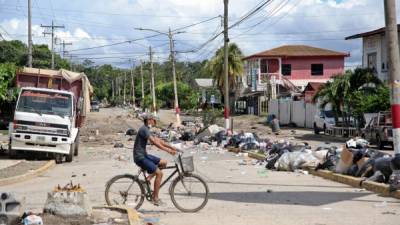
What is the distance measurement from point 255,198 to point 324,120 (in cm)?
3251

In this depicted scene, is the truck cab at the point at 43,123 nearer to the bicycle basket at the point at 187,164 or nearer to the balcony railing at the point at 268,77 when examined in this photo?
the bicycle basket at the point at 187,164

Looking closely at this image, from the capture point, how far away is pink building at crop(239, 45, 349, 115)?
7325 centimetres

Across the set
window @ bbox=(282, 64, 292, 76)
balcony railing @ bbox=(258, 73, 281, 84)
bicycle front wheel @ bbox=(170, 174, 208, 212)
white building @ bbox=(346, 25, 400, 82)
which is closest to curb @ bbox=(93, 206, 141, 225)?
bicycle front wheel @ bbox=(170, 174, 208, 212)

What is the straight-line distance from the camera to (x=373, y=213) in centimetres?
1136

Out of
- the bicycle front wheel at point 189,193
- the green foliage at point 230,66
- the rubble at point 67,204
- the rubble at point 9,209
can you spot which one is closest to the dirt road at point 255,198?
the bicycle front wheel at point 189,193

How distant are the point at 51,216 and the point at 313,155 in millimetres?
11708

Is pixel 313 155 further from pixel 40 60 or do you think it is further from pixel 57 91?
pixel 40 60

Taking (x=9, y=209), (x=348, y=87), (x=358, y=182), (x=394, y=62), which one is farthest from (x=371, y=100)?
(x=9, y=209)

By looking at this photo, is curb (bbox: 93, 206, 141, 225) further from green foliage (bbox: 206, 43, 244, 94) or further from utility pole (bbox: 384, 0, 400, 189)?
green foliage (bbox: 206, 43, 244, 94)

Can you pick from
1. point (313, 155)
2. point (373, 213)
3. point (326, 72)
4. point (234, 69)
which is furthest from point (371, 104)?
point (234, 69)

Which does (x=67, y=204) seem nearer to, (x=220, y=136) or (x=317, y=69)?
(x=220, y=136)

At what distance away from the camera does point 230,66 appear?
266 ft

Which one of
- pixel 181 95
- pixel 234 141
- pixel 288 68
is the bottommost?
pixel 234 141

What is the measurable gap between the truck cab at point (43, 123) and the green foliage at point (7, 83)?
2.06 feet
